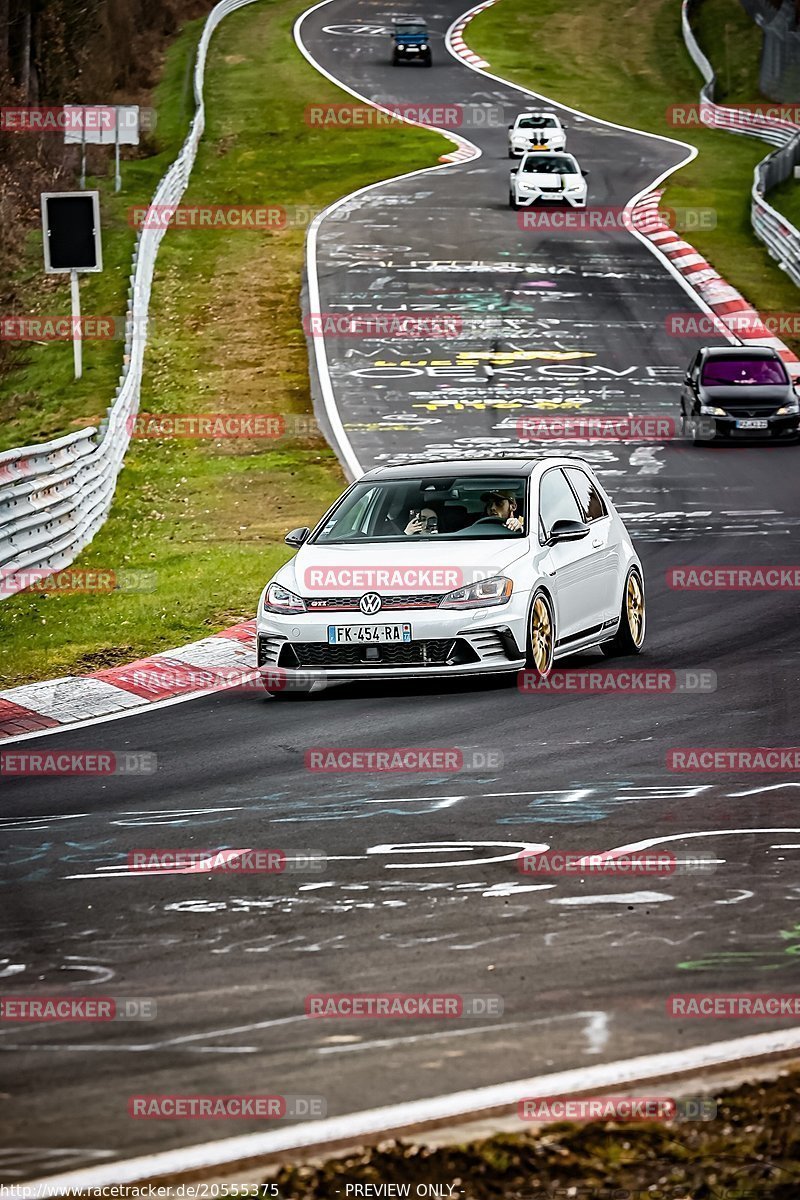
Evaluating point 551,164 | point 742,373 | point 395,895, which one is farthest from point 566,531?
point 551,164

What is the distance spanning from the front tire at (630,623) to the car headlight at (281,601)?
103 inches

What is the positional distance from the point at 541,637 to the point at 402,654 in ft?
3.43

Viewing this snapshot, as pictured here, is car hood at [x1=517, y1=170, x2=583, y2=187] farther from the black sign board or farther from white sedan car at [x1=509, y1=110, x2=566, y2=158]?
the black sign board

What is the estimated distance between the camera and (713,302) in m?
39.1

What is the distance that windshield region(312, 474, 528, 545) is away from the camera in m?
13.9

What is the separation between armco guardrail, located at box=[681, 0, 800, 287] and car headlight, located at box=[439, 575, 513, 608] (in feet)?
96.5

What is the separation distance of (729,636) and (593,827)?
645 centimetres

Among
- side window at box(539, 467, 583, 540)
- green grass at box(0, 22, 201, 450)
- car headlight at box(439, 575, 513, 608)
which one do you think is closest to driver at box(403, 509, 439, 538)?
side window at box(539, 467, 583, 540)

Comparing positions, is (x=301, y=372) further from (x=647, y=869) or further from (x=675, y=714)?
(x=647, y=869)

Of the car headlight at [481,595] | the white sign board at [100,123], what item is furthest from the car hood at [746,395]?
the car headlight at [481,595]

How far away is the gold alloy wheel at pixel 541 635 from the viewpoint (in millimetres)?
Result: 13273

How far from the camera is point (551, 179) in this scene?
4719 cm

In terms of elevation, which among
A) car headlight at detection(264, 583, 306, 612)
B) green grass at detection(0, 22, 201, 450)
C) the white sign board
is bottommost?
green grass at detection(0, 22, 201, 450)

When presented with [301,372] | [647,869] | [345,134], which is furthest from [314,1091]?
[345,134]
